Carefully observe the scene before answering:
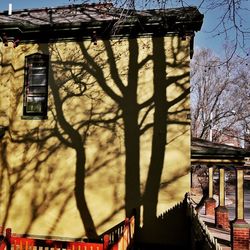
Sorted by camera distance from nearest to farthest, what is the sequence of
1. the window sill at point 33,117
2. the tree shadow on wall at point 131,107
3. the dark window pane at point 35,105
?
the tree shadow on wall at point 131,107
the window sill at point 33,117
the dark window pane at point 35,105

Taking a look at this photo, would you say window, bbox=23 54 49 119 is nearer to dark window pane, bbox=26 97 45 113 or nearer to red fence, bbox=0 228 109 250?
dark window pane, bbox=26 97 45 113

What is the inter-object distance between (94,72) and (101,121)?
1.86 m

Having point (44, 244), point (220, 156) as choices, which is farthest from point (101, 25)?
point (44, 244)

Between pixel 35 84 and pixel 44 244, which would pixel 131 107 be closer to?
pixel 35 84

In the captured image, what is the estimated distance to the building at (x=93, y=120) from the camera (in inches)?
435

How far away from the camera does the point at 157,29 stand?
11.5 m

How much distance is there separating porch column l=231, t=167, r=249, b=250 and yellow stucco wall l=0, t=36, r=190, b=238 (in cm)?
259

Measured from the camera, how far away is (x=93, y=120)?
11.6m

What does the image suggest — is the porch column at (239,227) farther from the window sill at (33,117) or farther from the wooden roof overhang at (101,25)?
the window sill at (33,117)

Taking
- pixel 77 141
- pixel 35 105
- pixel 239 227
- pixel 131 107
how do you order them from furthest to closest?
1. pixel 35 105
2. pixel 239 227
3. pixel 77 141
4. pixel 131 107

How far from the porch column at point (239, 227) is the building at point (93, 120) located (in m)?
2.63

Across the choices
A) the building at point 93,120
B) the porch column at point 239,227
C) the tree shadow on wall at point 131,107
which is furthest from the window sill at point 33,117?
the porch column at point 239,227

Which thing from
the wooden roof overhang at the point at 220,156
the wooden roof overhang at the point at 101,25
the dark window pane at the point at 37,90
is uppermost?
the wooden roof overhang at the point at 101,25

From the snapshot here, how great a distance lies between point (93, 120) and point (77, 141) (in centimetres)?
96
